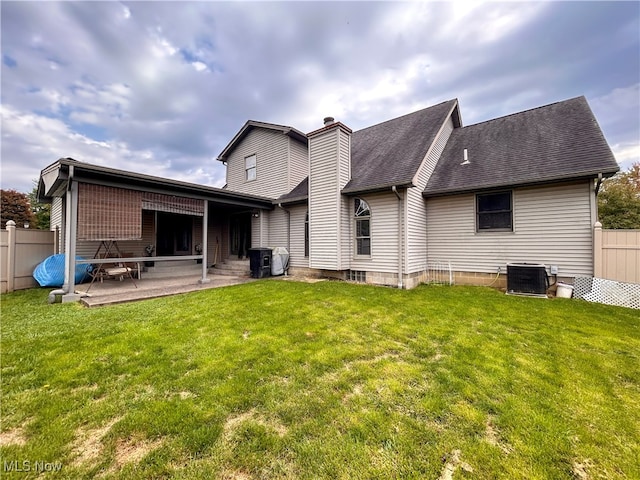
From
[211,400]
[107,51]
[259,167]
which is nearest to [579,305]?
[211,400]

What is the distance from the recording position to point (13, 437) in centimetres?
191

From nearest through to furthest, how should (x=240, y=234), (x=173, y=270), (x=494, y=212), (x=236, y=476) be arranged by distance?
1. (x=236, y=476)
2. (x=494, y=212)
3. (x=173, y=270)
4. (x=240, y=234)

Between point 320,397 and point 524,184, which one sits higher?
point 524,184

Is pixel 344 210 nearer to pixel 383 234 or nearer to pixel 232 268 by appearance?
pixel 383 234

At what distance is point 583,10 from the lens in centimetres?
813

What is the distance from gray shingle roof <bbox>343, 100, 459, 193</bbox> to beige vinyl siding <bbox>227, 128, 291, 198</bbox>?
319 centimetres

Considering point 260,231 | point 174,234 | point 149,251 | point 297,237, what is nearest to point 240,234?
point 260,231

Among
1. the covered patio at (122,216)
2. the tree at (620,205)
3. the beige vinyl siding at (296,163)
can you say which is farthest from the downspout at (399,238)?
the tree at (620,205)

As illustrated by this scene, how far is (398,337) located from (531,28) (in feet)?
38.2

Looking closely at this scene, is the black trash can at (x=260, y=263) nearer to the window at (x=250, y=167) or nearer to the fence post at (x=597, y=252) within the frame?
the window at (x=250, y=167)

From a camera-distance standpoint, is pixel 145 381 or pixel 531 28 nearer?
pixel 145 381

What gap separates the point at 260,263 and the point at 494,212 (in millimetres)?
8090

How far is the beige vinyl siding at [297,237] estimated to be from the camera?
10086 millimetres

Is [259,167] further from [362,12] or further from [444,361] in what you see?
[444,361]
